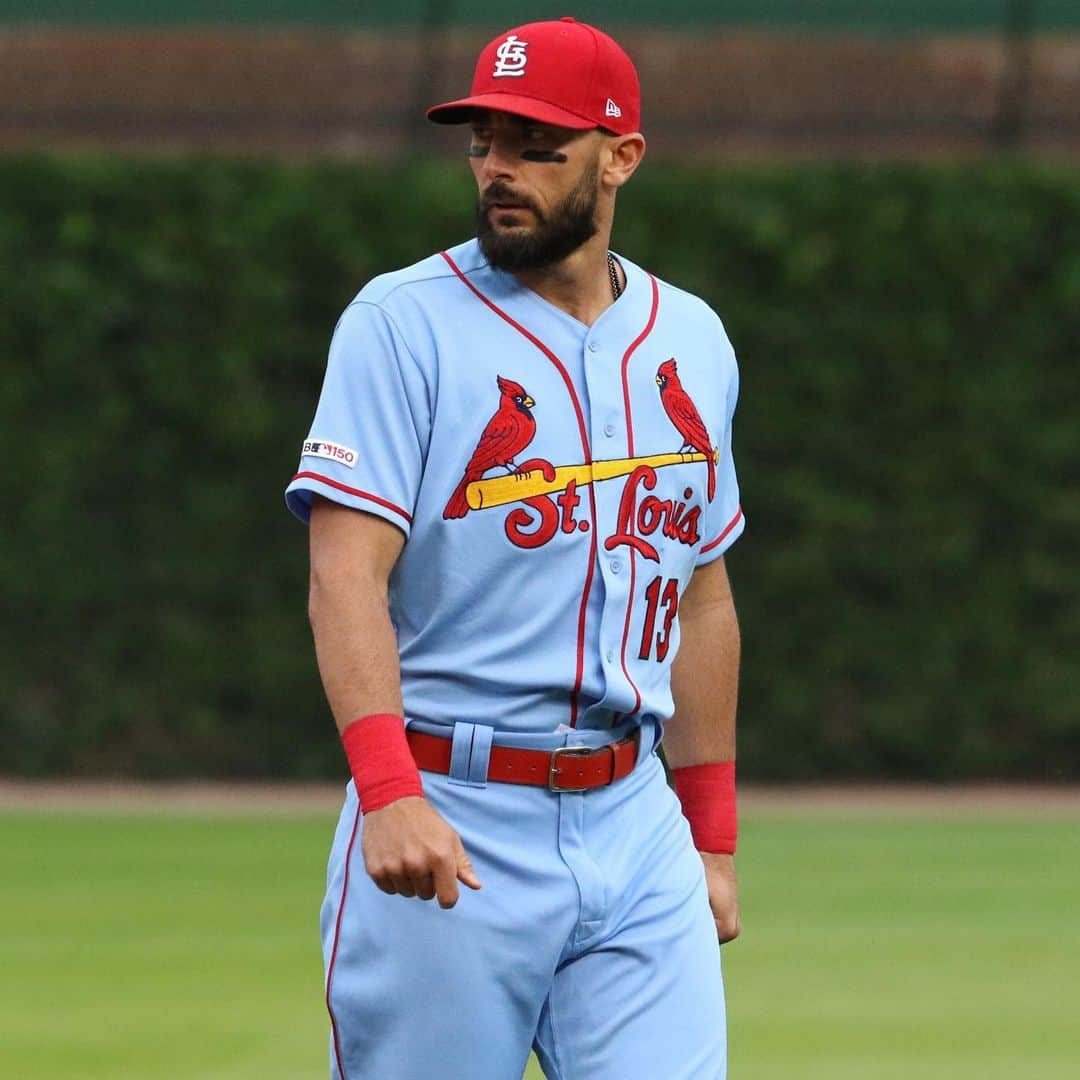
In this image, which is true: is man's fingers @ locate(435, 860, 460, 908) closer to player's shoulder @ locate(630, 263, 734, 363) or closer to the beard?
the beard

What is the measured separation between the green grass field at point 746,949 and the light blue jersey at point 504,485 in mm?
3137

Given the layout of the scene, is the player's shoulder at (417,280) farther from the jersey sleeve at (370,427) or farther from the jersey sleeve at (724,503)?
the jersey sleeve at (724,503)

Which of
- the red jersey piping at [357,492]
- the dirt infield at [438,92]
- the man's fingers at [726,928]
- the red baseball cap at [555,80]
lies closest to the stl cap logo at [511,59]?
the red baseball cap at [555,80]

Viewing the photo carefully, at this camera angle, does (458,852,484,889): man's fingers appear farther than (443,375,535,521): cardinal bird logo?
No

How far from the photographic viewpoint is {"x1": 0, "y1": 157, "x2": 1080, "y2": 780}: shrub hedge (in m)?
12.2

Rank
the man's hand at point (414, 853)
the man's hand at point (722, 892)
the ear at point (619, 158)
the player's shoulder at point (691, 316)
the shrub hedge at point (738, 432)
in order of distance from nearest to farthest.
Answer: the man's hand at point (414, 853) → the ear at point (619, 158) → the player's shoulder at point (691, 316) → the man's hand at point (722, 892) → the shrub hedge at point (738, 432)

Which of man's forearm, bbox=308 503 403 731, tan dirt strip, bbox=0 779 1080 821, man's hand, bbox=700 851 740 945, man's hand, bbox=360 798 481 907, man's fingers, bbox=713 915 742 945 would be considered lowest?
tan dirt strip, bbox=0 779 1080 821

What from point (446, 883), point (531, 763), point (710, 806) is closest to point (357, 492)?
point (531, 763)

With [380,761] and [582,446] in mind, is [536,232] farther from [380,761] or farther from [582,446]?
[380,761]

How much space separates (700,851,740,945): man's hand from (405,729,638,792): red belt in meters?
0.52

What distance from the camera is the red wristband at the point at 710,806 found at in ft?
13.9

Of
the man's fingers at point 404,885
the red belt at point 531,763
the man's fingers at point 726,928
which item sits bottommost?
the man's fingers at point 726,928

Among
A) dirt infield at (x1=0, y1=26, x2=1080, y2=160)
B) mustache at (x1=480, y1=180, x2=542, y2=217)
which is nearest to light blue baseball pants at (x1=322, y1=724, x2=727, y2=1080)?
mustache at (x1=480, y1=180, x2=542, y2=217)

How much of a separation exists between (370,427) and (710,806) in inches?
42.1
